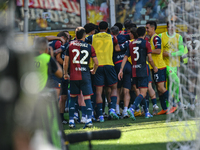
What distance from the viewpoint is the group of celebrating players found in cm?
586

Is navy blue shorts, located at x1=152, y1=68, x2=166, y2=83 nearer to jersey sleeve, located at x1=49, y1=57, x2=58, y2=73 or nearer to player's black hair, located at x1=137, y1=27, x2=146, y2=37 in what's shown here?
player's black hair, located at x1=137, y1=27, x2=146, y2=37

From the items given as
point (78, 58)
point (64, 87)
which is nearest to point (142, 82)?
point (78, 58)

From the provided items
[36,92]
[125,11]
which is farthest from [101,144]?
[125,11]

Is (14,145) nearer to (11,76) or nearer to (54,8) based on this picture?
(11,76)

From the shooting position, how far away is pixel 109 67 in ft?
22.2

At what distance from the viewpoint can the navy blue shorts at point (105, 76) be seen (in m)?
6.72

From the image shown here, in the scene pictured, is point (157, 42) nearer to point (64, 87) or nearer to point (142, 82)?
Result: point (142, 82)

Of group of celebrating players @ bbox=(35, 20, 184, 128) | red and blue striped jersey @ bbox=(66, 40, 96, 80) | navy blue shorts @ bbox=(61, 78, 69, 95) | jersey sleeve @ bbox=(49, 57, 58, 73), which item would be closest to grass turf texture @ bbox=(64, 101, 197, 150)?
jersey sleeve @ bbox=(49, 57, 58, 73)

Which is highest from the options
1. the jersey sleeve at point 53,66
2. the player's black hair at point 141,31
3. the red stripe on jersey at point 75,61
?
the player's black hair at point 141,31

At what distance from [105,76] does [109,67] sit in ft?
0.69

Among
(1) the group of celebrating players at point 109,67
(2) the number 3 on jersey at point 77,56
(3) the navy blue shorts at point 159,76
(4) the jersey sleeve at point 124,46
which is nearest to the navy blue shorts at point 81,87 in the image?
(1) the group of celebrating players at point 109,67

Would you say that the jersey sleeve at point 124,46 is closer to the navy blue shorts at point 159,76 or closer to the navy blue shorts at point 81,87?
the navy blue shorts at point 159,76

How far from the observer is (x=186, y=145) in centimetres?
336

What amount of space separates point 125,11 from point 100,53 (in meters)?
4.96
